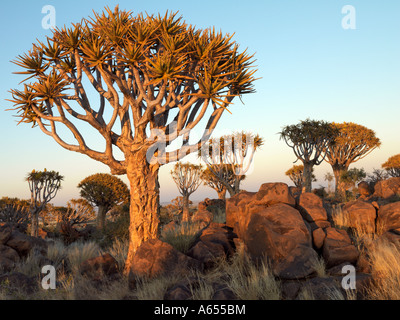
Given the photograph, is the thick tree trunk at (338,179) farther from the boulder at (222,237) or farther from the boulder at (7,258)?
the boulder at (7,258)

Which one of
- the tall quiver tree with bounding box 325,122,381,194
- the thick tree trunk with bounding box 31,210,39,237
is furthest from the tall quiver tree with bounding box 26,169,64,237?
the tall quiver tree with bounding box 325,122,381,194

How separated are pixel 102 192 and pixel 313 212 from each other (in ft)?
59.0

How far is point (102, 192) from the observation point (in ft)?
76.8

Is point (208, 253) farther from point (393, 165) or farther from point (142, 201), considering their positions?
point (393, 165)

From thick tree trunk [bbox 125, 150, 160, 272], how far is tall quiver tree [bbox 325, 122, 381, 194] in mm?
24185

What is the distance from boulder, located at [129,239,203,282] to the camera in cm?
734

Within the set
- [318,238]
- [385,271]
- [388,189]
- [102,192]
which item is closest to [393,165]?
[388,189]

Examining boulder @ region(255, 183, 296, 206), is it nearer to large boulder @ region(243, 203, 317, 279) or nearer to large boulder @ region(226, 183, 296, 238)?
large boulder @ region(226, 183, 296, 238)

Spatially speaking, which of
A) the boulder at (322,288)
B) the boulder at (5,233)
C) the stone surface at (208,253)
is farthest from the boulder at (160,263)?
the boulder at (5,233)

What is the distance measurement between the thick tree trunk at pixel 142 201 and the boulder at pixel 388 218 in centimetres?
595

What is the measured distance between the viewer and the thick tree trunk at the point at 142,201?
8.70 metres

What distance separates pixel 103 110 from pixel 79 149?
4.90 ft
